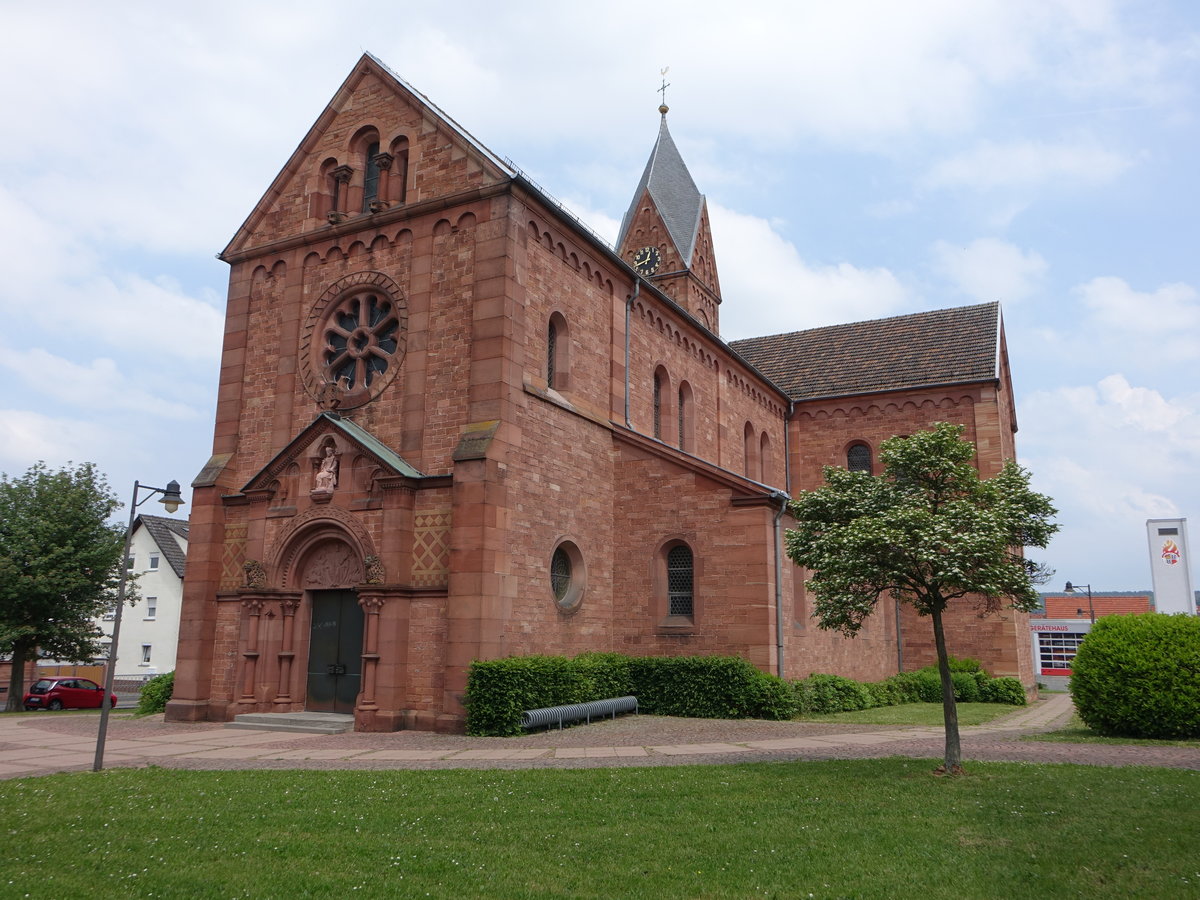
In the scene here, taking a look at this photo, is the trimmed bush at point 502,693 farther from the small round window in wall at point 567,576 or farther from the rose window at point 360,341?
the rose window at point 360,341

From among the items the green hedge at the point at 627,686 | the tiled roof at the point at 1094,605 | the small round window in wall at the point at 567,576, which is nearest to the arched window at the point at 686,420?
the small round window in wall at the point at 567,576

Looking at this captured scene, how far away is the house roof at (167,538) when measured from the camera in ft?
163

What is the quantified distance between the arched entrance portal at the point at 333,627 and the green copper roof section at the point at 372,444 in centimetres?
214

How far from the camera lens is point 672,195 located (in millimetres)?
44656

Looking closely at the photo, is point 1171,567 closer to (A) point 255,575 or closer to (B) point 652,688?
(B) point 652,688

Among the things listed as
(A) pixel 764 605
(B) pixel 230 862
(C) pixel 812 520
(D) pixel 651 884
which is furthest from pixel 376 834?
(A) pixel 764 605

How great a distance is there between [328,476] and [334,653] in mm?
3900

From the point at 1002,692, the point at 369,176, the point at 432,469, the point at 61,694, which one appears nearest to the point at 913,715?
the point at 1002,692

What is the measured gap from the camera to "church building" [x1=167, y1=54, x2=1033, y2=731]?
61.6 feet

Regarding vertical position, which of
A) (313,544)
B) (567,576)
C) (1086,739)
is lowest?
(1086,739)

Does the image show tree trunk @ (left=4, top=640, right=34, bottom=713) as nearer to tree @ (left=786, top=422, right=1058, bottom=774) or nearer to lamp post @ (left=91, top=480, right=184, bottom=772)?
lamp post @ (left=91, top=480, right=184, bottom=772)

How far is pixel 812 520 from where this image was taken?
1405 centimetres

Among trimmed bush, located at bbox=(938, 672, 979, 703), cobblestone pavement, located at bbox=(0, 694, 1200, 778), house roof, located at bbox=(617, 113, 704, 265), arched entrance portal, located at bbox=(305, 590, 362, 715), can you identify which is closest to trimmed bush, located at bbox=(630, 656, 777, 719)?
cobblestone pavement, located at bbox=(0, 694, 1200, 778)

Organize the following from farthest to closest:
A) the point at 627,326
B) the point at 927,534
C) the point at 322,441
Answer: the point at 627,326 → the point at 322,441 → the point at 927,534
